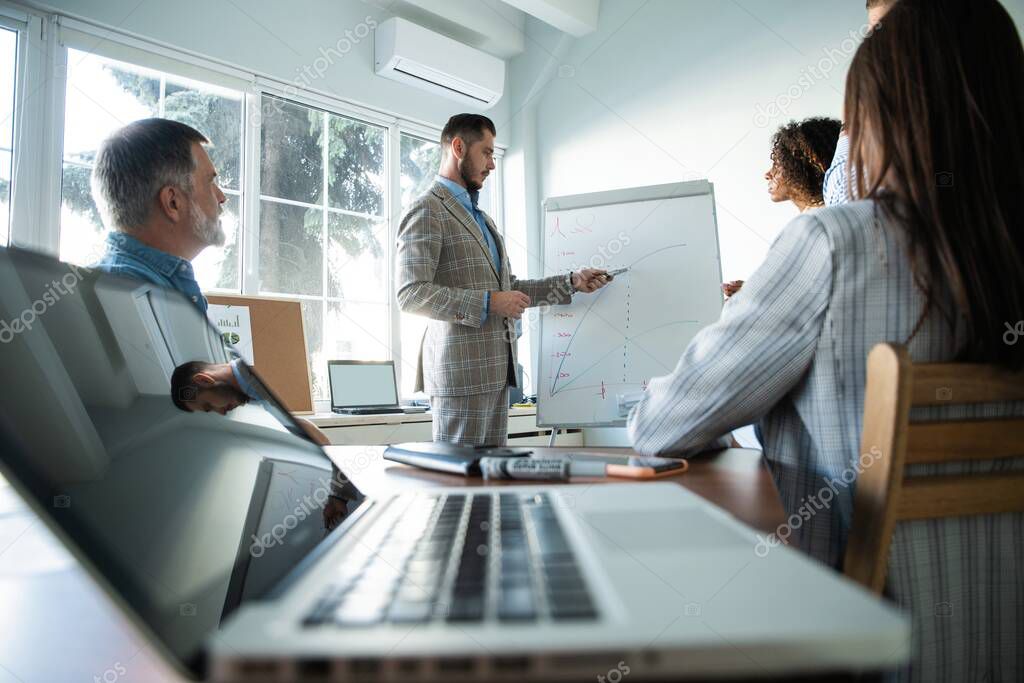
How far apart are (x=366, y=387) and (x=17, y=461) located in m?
2.51

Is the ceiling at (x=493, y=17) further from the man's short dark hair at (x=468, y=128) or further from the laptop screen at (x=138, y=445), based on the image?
the laptop screen at (x=138, y=445)

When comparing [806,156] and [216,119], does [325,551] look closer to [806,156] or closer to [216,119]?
[806,156]

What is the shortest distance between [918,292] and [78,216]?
2.79 meters

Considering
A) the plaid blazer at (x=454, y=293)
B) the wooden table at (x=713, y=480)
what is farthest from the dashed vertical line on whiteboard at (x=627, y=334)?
the wooden table at (x=713, y=480)

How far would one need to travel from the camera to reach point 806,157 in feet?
6.07

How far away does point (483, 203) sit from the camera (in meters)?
4.09

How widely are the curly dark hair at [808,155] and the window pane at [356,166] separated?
2.25m

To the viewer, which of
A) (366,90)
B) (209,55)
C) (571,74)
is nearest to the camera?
(209,55)

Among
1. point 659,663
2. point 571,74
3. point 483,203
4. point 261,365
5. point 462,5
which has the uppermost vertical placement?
point 462,5

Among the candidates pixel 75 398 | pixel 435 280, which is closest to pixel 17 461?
pixel 75 398

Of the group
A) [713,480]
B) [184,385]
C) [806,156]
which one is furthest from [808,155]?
[184,385]

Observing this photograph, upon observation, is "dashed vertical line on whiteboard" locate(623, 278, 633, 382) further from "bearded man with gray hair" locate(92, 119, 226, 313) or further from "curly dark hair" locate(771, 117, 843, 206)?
"bearded man with gray hair" locate(92, 119, 226, 313)

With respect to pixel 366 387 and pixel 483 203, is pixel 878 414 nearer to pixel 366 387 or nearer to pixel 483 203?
pixel 366 387

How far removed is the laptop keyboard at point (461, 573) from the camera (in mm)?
233
